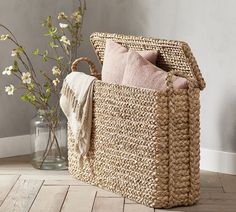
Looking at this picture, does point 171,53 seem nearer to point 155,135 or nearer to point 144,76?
point 144,76

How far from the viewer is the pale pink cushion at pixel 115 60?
343cm

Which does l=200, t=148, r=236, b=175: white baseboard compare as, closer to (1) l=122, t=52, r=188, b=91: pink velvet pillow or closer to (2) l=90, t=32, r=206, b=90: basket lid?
(2) l=90, t=32, r=206, b=90: basket lid

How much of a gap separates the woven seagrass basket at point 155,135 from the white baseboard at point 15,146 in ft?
A: 2.95

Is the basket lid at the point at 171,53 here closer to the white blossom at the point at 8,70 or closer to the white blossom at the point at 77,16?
the white blossom at the point at 77,16

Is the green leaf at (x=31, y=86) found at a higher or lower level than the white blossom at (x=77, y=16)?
lower

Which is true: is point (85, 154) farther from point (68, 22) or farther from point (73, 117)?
point (68, 22)

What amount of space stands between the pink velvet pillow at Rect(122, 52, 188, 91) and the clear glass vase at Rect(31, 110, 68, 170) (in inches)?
28.2

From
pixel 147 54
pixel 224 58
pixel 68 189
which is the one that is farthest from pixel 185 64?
pixel 68 189

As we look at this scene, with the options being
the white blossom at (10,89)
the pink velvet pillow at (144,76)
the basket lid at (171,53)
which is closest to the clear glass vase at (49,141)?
the white blossom at (10,89)

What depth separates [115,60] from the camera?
140 inches

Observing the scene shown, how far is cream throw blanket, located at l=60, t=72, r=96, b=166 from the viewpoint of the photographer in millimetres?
3588

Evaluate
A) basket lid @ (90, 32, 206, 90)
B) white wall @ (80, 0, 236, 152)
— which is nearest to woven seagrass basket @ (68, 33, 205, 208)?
basket lid @ (90, 32, 206, 90)

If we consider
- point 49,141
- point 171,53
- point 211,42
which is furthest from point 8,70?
point 211,42

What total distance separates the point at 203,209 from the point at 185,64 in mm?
643
